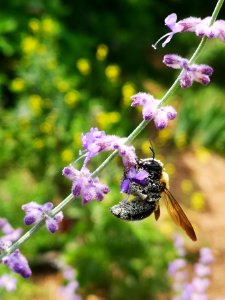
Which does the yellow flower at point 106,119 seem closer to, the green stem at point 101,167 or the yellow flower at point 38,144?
the yellow flower at point 38,144

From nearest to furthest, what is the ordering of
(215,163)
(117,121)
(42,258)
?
1. (42,258)
2. (117,121)
3. (215,163)

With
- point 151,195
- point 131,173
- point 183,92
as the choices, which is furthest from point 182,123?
point 131,173

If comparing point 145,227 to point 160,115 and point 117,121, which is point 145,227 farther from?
point 160,115

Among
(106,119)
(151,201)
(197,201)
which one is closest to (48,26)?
(106,119)

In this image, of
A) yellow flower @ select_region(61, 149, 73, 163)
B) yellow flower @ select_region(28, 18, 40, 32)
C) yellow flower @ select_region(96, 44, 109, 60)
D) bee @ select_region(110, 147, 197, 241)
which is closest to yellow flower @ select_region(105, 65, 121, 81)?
yellow flower @ select_region(96, 44, 109, 60)

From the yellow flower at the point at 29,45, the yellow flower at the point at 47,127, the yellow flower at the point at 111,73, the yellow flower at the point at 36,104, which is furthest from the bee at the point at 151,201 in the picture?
the yellow flower at the point at 111,73

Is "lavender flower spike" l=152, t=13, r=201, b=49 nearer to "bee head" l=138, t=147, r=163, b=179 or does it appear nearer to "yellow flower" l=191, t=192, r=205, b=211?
"bee head" l=138, t=147, r=163, b=179
